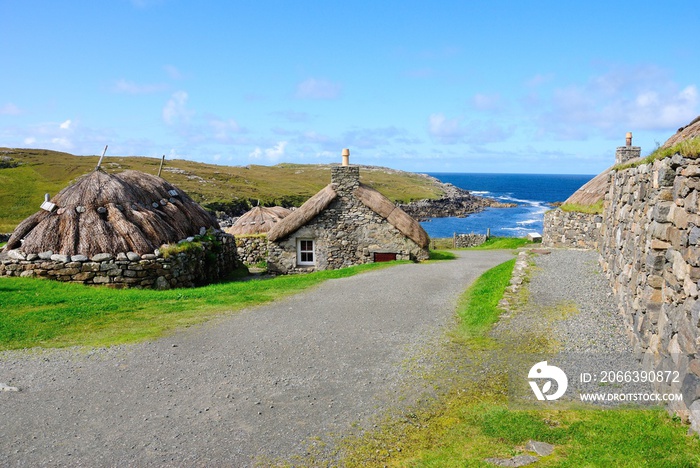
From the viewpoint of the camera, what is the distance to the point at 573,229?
2836 cm

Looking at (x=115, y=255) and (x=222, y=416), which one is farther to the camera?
(x=115, y=255)

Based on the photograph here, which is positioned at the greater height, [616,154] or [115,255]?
[616,154]

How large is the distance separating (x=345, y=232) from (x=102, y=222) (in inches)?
411

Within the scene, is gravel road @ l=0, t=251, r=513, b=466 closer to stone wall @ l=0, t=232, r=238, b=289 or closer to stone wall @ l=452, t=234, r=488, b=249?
stone wall @ l=0, t=232, r=238, b=289

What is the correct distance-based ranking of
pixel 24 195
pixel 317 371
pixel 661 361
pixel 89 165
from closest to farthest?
pixel 661 361, pixel 317 371, pixel 24 195, pixel 89 165

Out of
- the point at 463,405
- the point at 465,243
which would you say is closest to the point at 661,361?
the point at 463,405

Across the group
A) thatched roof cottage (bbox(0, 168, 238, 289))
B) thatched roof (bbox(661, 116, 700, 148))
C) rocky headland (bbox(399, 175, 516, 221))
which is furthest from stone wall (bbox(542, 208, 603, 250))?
rocky headland (bbox(399, 175, 516, 221))

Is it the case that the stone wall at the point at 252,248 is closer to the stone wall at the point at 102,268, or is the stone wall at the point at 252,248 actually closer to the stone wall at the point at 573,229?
the stone wall at the point at 102,268

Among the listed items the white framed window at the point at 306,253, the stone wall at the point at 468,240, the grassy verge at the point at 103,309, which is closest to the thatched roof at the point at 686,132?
the grassy verge at the point at 103,309

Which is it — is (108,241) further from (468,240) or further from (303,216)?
(468,240)

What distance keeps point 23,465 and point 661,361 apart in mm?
8861

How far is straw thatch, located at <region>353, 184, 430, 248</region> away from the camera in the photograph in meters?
23.7

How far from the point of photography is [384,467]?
20.7 feet

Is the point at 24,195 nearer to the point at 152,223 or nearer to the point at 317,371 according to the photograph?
the point at 152,223
